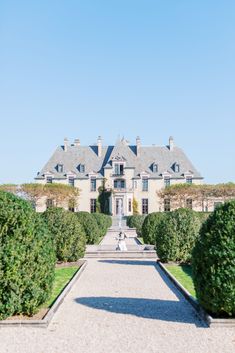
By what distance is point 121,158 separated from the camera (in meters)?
67.1

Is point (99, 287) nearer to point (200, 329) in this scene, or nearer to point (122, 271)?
point (122, 271)

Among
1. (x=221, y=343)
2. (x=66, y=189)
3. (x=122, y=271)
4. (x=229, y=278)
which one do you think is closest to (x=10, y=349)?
(x=221, y=343)

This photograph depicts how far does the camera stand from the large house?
67125 mm

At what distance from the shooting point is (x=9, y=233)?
26.6ft

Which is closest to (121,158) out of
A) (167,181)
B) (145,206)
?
(167,181)

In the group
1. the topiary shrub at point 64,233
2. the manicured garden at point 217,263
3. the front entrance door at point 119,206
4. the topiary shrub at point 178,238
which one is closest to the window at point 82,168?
the front entrance door at point 119,206

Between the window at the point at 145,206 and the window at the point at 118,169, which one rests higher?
the window at the point at 118,169

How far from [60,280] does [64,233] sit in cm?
356

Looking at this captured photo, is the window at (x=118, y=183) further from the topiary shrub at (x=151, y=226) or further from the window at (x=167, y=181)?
the topiary shrub at (x=151, y=226)

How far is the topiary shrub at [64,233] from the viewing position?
16.8 m

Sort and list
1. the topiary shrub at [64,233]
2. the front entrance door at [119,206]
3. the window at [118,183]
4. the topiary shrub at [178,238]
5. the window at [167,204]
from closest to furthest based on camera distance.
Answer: the topiary shrub at [64,233]
the topiary shrub at [178,238]
the window at [167,204]
the front entrance door at [119,206]
the window at [118,183]

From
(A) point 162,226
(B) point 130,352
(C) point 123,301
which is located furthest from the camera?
(A) point 162,226

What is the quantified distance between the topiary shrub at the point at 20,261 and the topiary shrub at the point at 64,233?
8193mm

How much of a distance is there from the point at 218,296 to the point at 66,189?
52833 mm
